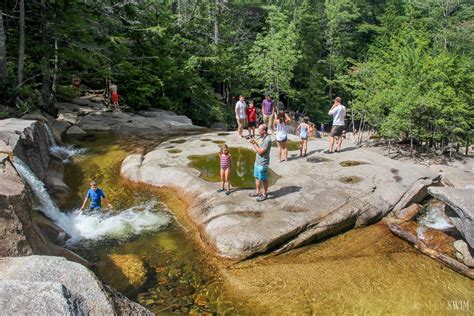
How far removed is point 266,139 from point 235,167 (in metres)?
3.90

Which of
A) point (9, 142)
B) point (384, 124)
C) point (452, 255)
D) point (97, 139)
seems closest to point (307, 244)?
point (452, 255)

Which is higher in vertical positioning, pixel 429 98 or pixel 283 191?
pixel 429 98

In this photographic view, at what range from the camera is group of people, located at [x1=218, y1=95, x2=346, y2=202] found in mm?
10266

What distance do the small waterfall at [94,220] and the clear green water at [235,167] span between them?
250 centimetres

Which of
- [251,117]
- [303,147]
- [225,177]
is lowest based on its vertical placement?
[225,177]

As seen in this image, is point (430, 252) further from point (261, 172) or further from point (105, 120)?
point (105, 120)

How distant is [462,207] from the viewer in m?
8.97

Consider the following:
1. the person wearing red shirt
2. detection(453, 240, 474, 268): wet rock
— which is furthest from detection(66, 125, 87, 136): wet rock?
detection(453, 240, 474, 268): wet rock

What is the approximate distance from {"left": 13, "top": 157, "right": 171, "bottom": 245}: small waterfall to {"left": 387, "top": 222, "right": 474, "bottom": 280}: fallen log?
633 centimetres

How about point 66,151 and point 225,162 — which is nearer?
point 225,162

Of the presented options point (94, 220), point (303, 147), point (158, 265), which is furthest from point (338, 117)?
point (94, 220)

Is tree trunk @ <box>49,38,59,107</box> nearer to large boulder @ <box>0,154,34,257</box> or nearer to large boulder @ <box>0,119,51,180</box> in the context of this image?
large boulder @ <box>0,119,51,180</box>

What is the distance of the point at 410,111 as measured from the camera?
2692cm

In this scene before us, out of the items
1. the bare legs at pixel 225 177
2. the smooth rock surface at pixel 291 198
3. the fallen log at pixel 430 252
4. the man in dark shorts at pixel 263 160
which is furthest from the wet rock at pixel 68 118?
the fallen log at pixel 430 252
